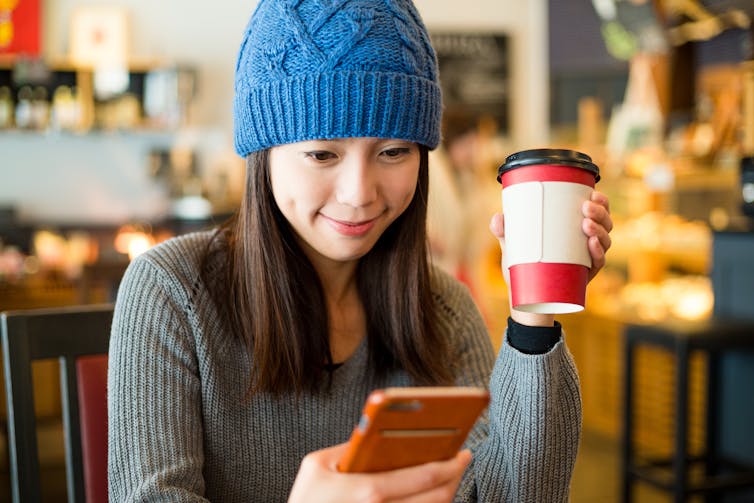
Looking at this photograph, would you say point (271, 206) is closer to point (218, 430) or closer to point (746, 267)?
point (218, 430)

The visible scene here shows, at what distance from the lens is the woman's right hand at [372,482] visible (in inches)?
32.2

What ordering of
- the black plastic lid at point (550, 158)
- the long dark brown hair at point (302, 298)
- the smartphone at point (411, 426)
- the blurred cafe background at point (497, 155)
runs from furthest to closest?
the blurred cafe background at point (497, 155)
the long dark brown hair at point (302, 298)
the black plastic lid at point (550, 158)
the smartphone at point (411, 426)

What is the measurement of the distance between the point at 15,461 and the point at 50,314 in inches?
9.3

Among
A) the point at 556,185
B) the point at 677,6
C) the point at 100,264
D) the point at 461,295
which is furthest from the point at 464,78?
the point at 556,185

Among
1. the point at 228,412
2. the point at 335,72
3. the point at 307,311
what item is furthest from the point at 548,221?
the point at 228,412

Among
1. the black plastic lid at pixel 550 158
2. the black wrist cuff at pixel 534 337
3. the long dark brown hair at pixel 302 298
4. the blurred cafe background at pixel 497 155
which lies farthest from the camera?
the blurred cafe background at pixel 497 155

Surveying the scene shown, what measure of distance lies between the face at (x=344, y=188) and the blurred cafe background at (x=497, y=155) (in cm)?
191

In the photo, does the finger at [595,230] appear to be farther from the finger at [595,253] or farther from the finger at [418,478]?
the finger at [418,478]

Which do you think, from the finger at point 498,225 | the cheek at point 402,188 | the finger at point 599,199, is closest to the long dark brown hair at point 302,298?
the cheek at point 402,188

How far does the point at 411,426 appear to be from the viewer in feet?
2.50

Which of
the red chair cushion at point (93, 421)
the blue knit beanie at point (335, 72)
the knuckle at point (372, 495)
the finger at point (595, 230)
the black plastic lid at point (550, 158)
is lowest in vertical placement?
the red chair cushion at point (93, 421)

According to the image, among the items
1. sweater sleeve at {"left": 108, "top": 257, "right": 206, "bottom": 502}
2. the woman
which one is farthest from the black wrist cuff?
sweater sleeve at {"left": 108, "top": 257, "right": 206, "bottom": 502}

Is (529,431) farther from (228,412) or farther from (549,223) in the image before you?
(228,412)

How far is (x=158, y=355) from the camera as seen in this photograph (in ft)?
3.96
